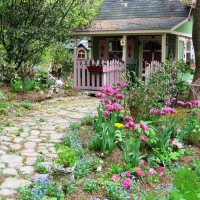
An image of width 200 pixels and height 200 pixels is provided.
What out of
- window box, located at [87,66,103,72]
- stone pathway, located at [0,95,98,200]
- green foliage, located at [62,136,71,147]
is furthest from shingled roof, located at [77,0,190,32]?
green foliage, located at [62,136,71,147]

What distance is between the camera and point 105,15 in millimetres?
15203

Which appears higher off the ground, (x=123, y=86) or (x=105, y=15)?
(x=105, y=15)

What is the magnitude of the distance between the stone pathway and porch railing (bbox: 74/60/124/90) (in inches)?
89.6

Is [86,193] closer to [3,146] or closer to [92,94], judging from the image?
[3,146]

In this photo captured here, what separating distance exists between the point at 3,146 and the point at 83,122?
1.92 meters

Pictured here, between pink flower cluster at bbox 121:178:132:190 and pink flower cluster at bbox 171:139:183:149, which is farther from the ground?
pink flower cluster at bbox 171:139:183:149

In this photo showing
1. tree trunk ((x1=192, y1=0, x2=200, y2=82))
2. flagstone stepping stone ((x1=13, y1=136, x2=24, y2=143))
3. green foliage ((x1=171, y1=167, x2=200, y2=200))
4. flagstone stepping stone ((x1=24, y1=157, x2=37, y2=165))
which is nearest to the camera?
green foliage ((x1=171, y1=167, x2=200, y2=200))

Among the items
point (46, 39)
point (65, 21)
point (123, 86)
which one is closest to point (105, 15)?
point (65, 21)

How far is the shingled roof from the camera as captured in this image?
12.3 meters

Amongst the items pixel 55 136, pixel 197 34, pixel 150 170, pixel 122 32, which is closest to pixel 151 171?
pixel 150 170

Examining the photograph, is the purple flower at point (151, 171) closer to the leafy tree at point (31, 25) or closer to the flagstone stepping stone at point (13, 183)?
the flagstone stepping stone at point (13, 183)

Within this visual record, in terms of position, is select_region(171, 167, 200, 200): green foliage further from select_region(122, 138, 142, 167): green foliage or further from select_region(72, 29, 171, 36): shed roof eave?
select_region(72, 29, 171, 36): shed roof eave

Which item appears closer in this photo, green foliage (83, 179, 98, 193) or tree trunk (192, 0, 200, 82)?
green foliage (83, 179, 98, 193)

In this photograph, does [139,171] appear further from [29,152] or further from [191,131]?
[191,131]
